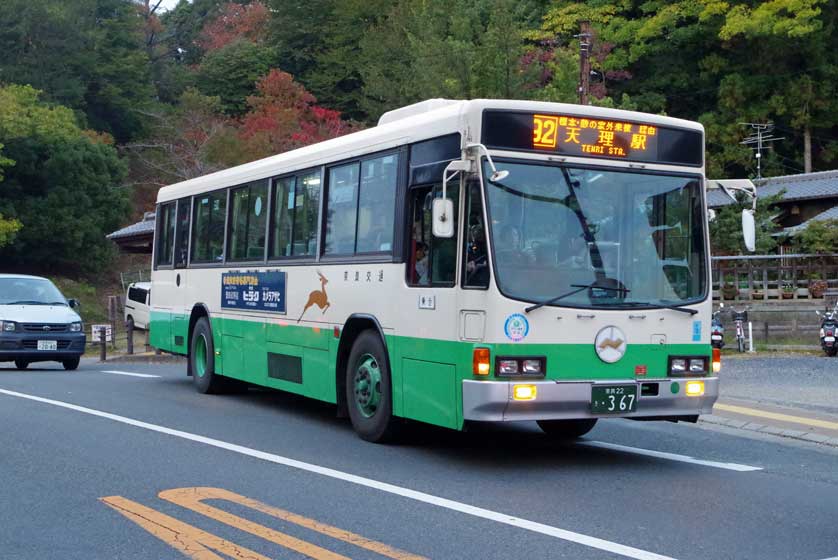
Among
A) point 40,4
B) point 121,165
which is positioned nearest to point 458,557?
point 121,165

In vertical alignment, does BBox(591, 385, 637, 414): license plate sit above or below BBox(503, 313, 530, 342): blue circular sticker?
below

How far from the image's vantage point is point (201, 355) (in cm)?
1577

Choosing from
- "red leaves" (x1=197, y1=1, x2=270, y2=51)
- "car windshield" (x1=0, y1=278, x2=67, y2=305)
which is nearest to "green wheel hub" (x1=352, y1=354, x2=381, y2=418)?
"car windshield" (x1=0, y1=278, x2=67, y2=305)

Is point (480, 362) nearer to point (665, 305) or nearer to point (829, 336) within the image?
point (665, 305)

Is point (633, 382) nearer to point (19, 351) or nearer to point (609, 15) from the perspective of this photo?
point (19, 351)

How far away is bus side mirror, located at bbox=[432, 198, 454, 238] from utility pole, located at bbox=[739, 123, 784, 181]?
3836 cm

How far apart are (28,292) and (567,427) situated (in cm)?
1409

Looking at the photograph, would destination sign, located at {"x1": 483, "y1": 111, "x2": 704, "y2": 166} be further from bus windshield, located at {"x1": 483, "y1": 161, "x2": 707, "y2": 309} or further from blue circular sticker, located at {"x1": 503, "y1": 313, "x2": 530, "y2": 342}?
blue circular sticker, located at {"x1": 503, "y1": 313, "x2": 530, "y2": 342}

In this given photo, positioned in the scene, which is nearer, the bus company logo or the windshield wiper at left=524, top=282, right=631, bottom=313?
the windshield wiper at left=524, top=282, right=631, bottom=313

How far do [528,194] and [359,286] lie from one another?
2419 millimetres

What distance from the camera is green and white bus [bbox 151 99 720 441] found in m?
8.92

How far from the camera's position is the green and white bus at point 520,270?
8.92 meters

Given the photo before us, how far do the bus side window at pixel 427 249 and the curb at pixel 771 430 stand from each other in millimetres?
4684

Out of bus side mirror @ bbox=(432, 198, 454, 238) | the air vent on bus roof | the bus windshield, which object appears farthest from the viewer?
the air vent on bus roof
